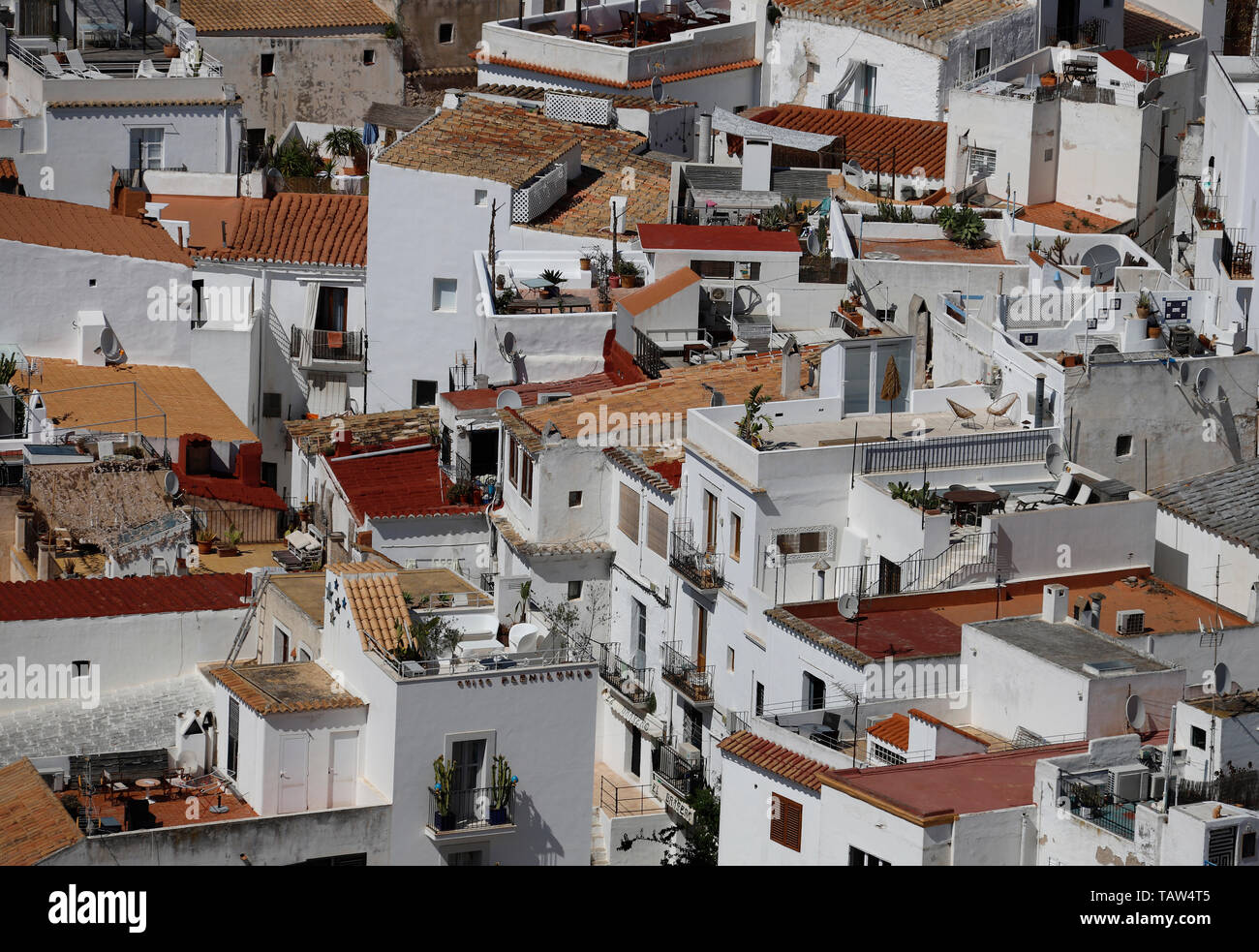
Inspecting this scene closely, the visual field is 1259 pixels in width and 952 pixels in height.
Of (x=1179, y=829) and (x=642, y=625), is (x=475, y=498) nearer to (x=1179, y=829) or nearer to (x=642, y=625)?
(x=642, y=625)

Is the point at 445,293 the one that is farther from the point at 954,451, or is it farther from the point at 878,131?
the point at 954,451

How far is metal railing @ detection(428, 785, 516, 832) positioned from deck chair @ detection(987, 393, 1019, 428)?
1219 centimetres

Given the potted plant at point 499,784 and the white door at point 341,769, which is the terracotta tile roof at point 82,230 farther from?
the potted plant at point 499,784

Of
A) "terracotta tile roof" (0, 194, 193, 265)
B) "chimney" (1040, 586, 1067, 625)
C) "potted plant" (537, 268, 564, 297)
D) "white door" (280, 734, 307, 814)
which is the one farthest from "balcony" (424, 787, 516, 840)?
→ "terracotta tile roof" (0, 194, 193, 265)

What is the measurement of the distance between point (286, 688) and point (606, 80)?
3188cm

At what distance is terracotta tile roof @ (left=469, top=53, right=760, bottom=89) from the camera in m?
67.9

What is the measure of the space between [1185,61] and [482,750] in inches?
1292

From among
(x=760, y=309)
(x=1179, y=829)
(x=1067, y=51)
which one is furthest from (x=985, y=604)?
(x=1067, y=51)

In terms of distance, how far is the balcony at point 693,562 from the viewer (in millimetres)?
43750

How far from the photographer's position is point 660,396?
49.8 meters

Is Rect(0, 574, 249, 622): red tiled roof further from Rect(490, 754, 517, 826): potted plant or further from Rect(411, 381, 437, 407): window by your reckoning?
Rect(411, 381, 437, 407): window

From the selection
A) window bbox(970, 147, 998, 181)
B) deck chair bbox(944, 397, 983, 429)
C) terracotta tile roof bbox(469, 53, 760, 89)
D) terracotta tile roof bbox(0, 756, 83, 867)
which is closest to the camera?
terracotta tile roof bbox(0, 756, 83, 867)

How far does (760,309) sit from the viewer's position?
2164 inches

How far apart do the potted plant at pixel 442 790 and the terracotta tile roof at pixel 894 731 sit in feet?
18.6
